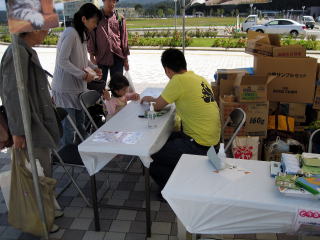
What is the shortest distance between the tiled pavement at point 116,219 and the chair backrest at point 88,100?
2.11 ft

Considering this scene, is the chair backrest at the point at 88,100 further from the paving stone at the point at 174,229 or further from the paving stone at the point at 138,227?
the paving stone at the point at 174,229

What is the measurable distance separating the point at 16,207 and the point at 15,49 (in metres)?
1.15

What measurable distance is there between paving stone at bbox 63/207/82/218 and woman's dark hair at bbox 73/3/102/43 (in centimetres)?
165

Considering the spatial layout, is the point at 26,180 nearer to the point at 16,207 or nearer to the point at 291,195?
the point at 16,207

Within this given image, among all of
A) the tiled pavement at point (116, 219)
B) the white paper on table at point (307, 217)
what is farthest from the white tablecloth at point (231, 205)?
the tiled pavement at point (116, 219)

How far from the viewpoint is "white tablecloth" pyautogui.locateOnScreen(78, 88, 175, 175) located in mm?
2264

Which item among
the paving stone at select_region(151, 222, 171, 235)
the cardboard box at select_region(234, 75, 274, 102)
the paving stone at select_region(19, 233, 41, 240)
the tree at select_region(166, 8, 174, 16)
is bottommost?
the paving stone at select_region(151, 222, 171, 235)

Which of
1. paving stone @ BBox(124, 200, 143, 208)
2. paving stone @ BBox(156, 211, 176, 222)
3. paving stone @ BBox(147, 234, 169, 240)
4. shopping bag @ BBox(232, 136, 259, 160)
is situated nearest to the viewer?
paving stone @ BBox(147, 234, 169, 240)

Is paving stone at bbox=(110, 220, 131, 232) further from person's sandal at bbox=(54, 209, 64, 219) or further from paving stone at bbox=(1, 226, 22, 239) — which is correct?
paving stone at bbox=(1, 226, 22, 239)

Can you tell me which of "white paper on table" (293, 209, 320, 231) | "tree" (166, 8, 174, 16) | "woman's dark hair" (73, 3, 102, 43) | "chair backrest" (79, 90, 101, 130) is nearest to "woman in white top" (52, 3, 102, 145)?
"woman's dark hair" (73, 3, 102, 43)

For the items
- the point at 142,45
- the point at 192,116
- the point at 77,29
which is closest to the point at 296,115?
the point at 192,116

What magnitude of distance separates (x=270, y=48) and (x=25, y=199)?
300 cm

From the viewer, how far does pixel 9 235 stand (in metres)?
2.57

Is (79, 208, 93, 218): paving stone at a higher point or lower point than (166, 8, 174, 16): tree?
lower
